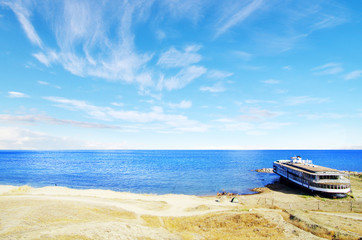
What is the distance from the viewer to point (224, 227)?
27.2m

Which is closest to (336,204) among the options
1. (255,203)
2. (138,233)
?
(255,203)

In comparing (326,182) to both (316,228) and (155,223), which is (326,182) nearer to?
(316,228)

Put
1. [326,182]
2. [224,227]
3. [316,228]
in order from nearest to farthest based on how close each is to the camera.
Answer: [316,228], [224,227], [326,182]

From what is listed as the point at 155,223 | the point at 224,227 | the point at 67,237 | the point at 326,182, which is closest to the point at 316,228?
the point at 224,227

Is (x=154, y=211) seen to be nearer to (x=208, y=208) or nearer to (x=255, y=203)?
(x=208, y=208)

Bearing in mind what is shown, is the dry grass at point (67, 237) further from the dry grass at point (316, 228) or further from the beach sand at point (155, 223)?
the dry grass at point (316, 228)

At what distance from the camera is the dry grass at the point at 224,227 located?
24.2 metres

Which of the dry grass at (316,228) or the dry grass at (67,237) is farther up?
the dry grass at (67,237)

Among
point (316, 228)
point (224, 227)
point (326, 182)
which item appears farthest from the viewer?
point (326, 182)

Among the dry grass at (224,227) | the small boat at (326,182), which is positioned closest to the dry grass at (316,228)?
the dry grass at (224,227)

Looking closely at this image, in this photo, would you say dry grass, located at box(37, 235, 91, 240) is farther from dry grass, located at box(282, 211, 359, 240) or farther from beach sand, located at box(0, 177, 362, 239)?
dry grass, located at box(282, 211, 359, 240)

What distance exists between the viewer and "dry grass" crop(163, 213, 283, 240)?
24.2 m

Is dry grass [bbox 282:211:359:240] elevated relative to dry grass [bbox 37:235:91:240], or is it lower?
lower

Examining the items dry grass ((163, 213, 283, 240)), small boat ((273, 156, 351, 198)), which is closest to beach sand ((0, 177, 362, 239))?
dry grass ((163, 213, 283, 240))
